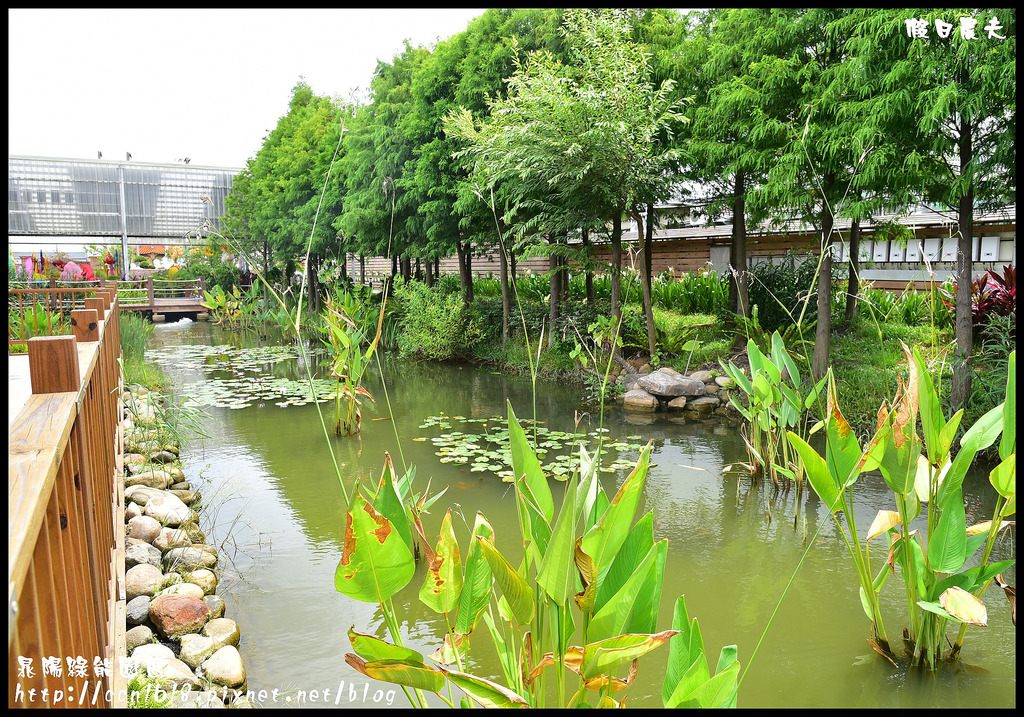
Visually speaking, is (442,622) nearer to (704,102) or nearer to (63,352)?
(63,352)

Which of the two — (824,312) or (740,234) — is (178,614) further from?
(740,234)

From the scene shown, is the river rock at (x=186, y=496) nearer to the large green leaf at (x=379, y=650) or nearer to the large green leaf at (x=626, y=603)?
the large green leaf at (x=379, y=650)

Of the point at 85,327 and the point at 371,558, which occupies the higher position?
the point at 85,327

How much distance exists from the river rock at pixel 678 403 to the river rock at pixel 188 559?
470 cm

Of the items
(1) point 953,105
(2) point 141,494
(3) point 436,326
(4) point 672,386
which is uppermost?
Result: (1) point 953,105

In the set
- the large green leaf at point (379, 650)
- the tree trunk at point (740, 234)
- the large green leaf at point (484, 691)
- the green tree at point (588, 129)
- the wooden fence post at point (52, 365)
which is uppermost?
the green tree at point (588, 129)

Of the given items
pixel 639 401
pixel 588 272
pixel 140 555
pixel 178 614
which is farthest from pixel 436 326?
pixel 178 614

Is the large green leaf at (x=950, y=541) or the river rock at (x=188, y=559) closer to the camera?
the large green leaf at (x=950, y=541)

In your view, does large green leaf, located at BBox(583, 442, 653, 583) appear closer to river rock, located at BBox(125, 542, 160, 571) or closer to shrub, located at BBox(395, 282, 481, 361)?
river rock, located at BBox(125, 542, 160, 571)

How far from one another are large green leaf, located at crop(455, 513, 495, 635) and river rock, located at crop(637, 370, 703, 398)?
5.50 m

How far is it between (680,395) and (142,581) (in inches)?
205

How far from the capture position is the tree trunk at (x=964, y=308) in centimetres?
489

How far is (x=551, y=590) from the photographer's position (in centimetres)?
150

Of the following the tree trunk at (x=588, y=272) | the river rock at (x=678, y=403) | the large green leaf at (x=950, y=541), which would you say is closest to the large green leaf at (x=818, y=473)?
the large green leaf at (x=950, y=541)
